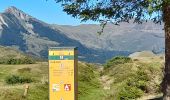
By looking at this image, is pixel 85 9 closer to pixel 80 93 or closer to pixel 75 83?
pixel 75 83

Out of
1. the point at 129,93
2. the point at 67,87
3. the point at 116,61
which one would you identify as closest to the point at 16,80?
the point at 129,93

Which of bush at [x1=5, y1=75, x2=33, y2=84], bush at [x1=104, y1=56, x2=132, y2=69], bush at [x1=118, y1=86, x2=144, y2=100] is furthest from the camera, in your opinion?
bush at [x1=104, y1=56, x2=132, y2=69]

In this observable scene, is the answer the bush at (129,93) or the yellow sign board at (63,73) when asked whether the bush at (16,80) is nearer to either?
the bush at (129,93)

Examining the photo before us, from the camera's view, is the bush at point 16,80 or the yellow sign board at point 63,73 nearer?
the yellow sign board at point 63,73

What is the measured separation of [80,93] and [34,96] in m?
8.25

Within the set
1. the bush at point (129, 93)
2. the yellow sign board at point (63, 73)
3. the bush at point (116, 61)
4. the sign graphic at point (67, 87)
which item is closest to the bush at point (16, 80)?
the bush at point (129, 93)

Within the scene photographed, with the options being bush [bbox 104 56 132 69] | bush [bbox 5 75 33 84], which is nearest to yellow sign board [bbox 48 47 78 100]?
bush [bbox 5 75 33 84]

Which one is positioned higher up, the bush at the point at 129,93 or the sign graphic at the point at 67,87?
the sign graphic at the point at 67,87

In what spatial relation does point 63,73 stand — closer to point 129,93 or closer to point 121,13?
point 121,13

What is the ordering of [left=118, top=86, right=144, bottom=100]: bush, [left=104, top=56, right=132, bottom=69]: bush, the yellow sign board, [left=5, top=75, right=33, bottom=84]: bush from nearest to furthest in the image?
the yellow sign board, [left=118, top=86, right=144, bottom=100]: bush, [left=5, top=75, right=33, bottom=84]: bush, [left=104, top=56, right=132, bottom=69]: bush

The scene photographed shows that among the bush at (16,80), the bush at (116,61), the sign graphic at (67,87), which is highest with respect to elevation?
the sign graphic at (67,87)

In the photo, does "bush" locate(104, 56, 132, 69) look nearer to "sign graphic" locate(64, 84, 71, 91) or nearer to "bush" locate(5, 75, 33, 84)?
"bush" locate(5, 75, 33, 84)

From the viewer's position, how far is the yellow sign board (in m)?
18.0

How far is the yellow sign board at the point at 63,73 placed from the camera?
711 inches
